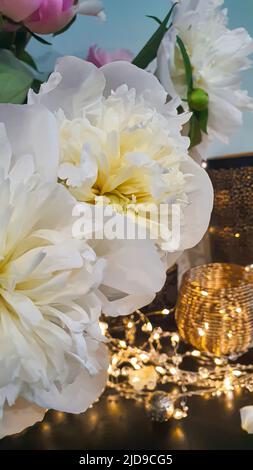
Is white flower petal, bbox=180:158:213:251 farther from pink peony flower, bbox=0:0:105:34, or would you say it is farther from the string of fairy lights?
the string of fairy lights

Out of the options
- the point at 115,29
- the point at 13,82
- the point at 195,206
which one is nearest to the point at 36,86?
the point at 13,82

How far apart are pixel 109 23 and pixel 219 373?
0.49m

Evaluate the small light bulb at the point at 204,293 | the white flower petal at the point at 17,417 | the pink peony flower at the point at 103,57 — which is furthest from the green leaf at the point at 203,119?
the small light bulb at the point at 204,293

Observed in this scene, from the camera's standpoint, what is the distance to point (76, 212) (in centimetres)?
24

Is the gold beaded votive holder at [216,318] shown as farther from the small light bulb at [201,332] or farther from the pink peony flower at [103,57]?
the pink peony flower at [103,57]

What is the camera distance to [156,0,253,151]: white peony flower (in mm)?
350

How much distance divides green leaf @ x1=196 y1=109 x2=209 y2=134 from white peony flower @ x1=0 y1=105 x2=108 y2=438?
149 mm

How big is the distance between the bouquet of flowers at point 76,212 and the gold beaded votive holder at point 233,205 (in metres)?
0.45

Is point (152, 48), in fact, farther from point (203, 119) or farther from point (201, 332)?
point (201, 332)

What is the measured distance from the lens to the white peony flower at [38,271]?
0.23 metres

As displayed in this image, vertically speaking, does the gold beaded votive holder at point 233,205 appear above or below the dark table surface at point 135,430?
above

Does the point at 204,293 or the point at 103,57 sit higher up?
the point at 103,57

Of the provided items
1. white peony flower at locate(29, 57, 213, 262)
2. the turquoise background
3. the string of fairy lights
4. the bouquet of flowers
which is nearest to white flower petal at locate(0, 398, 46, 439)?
the bouquet of flowers

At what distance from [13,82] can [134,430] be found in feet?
1.35
